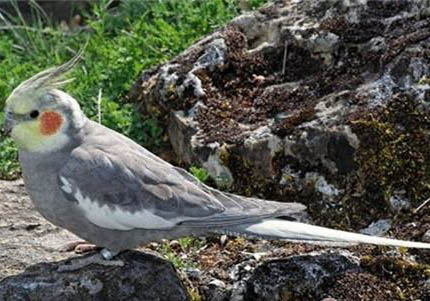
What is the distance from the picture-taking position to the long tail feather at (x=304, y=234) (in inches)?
203

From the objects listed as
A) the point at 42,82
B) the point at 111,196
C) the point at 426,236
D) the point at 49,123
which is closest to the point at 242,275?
the point at 111,196

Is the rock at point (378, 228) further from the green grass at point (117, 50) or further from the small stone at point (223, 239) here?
the green grass at point (117, 50)

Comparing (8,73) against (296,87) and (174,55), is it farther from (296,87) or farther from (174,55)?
(296,87)

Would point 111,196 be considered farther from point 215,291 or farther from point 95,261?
point 215,291

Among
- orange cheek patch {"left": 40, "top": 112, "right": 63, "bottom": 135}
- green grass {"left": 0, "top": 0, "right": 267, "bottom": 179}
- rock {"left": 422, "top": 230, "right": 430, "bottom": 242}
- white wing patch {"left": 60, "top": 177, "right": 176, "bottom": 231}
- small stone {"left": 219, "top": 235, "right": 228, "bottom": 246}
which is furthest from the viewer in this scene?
green grass {"left": 0, "top": 0, "right": 267, "bottom": 179}

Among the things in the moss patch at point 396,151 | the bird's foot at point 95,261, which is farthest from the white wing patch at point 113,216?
the moss patch at point 396,151

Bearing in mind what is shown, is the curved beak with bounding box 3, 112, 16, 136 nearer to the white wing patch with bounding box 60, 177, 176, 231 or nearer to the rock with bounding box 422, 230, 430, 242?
the white wing patch with bounding box 60, 177, 176, 231

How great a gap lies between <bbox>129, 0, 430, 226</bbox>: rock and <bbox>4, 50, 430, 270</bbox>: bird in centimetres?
62

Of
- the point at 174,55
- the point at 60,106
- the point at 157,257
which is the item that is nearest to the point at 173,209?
the point at 157,257

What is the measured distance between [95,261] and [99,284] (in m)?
0.17

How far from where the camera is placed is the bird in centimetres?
514

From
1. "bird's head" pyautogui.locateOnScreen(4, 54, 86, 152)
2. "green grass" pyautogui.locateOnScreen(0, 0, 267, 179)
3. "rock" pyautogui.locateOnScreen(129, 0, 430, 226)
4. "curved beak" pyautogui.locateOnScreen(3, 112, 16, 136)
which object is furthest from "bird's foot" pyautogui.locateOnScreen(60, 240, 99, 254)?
"green grass" pyautogui.locateOnScreen(0, 0, 267, 179)

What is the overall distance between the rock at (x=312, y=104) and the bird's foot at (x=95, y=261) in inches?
43.4

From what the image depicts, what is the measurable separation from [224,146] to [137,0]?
2685 mm
